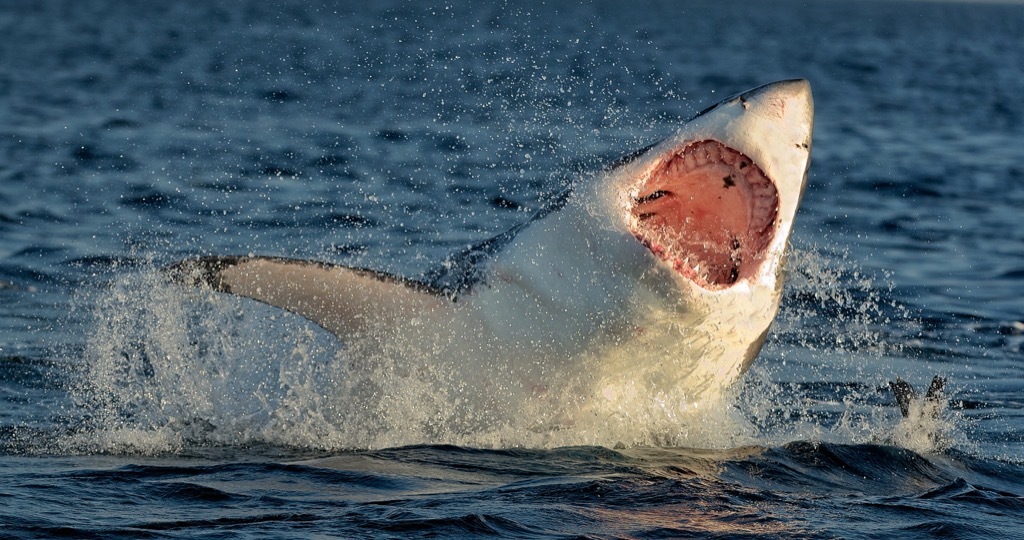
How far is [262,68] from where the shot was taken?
123 ft

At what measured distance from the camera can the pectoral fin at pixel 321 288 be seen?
237 inches

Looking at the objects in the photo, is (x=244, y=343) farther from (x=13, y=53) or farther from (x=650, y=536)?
(x=13, y=53)

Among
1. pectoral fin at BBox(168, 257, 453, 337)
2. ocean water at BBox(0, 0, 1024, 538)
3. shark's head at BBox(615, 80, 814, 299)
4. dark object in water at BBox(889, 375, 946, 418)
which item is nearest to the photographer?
shark's head at BBox(615, 80, 814, 299)

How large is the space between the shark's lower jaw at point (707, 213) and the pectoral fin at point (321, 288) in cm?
122

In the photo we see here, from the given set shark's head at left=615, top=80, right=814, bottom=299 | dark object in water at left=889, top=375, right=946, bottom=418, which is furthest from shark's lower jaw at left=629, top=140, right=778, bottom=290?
dark object in water at left=889, top=375, right=946, bottom=418

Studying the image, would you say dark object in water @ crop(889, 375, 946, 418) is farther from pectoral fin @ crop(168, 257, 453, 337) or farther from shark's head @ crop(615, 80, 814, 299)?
pectoral fin @ crop(168, 257, 453, 337)

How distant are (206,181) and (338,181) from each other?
5.79 feet

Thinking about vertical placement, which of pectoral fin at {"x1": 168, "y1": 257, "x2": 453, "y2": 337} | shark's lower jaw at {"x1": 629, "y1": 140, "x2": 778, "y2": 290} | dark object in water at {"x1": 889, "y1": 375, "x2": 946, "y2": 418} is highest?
shark's lower jaw at {"x1": 629, "y1": 140, "x2": 778, "y2": 290}

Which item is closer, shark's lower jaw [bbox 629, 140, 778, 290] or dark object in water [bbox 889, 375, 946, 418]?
shark's lower jaw [bbox 629, 140, 778, 290]

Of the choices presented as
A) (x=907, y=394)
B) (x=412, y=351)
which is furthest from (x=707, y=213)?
(x=907, y=394)

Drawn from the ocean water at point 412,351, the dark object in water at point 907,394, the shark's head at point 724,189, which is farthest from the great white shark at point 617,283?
→ the dark object in water at point 907,394

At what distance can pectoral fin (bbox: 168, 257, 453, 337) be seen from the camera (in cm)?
601

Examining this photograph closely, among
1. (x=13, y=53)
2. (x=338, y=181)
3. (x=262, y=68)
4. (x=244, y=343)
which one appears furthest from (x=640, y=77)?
(x=244, y=343)

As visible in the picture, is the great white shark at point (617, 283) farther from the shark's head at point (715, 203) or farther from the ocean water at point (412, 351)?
the ocean water at point (412, 351)
